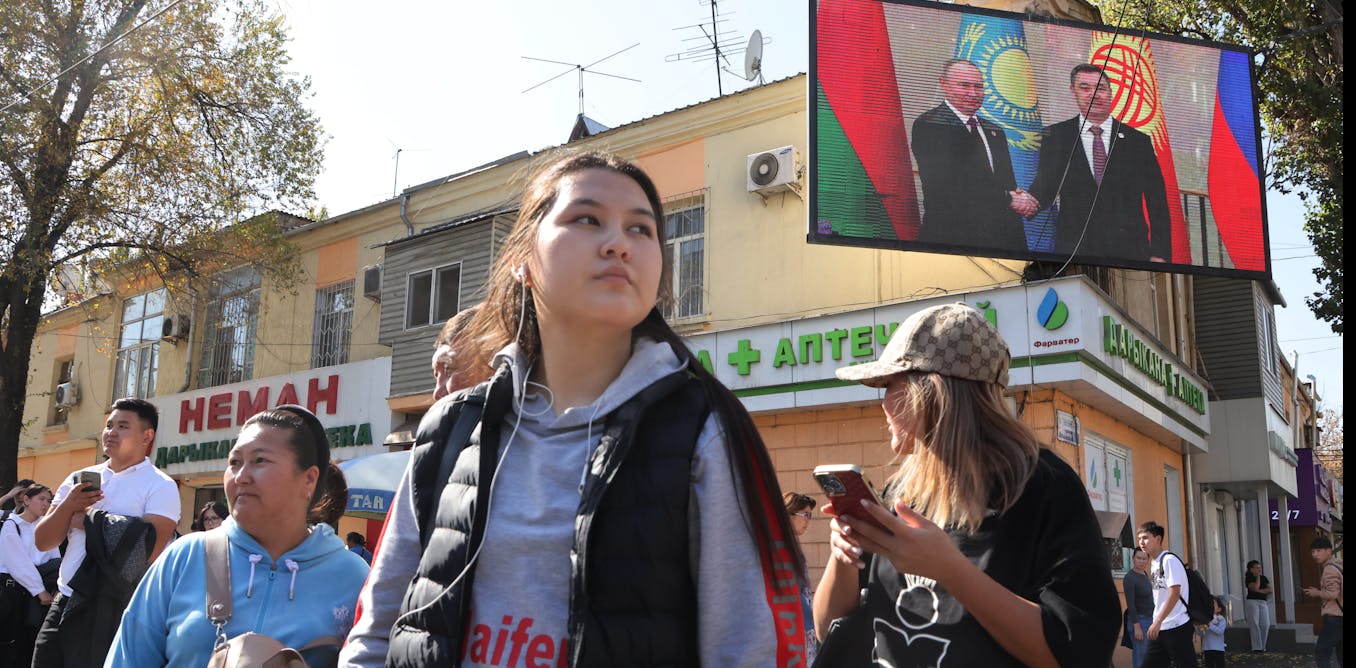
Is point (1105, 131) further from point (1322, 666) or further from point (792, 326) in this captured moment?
point (1322, 666)

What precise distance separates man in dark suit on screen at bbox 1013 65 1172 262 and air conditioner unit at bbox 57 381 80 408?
22.0 m

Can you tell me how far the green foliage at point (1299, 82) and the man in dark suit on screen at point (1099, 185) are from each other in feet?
8.78

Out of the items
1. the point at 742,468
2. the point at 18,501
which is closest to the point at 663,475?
the point at 742,468

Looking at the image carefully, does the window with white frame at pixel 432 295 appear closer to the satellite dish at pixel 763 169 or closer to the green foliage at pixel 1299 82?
the satellite dish at pixel 763 169

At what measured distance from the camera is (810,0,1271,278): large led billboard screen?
12.0 meters

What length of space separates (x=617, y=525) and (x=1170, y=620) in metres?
9.55

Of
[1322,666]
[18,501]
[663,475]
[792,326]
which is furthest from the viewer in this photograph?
[792,326]

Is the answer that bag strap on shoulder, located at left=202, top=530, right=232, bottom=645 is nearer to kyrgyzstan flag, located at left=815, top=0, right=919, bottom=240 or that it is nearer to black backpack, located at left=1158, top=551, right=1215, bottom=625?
black backpack, located at left=1158, top=551, right=1215, bottom=625

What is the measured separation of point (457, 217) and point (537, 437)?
16.6 m

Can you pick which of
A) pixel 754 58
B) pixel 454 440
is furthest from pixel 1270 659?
pixel 454 440

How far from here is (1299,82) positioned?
47.5 feet

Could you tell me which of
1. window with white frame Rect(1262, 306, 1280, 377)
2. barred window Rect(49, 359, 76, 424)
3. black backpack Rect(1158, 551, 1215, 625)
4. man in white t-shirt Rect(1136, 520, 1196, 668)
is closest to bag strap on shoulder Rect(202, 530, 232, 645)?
man in white t-shirt Rect(1136, 520, 1196, 668)

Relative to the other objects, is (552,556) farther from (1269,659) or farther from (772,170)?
(1269,659)

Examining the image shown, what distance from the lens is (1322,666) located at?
11.1 m
